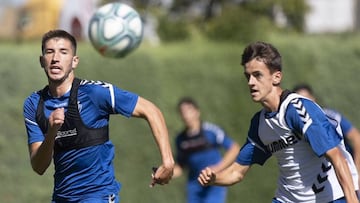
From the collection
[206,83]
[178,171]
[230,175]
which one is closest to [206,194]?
[178,171]

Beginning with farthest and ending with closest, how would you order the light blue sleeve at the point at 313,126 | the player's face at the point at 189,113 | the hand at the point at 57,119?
the player's face at the point at 189,113 → the light blue sleeve at the point at 313,126 → the hand at the point at 57,119

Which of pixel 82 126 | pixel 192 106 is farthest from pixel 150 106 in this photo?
pixel 192 106

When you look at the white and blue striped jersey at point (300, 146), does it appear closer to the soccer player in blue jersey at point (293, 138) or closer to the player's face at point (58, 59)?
the soccer player in blue jersey at point (293, 138)

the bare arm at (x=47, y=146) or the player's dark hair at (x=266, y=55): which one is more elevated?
the player's dark hair at (x=266, y=55)

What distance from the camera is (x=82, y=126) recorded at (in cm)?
659

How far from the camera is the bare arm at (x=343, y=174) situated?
6.10 m

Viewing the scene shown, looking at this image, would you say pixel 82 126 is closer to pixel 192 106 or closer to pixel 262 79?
pixel 262 79

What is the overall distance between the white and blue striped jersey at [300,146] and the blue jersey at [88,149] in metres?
0.99

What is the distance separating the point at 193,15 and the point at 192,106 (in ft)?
39.0

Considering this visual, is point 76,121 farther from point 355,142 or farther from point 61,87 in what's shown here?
point 355,142

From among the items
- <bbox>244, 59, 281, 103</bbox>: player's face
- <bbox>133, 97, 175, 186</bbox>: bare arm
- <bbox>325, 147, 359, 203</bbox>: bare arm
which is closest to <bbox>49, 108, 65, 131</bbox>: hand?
<bbox>133, 97, 175, 186</bbox>: bare arm

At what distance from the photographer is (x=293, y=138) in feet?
21.4

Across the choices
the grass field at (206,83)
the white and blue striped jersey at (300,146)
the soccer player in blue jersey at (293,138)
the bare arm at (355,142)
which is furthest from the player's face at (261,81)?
the grass field at (206,83)

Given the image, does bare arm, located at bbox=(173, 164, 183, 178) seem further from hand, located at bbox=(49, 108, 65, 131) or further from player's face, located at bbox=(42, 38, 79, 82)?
hand, located at bbox=(49, 108, 65, 131)
